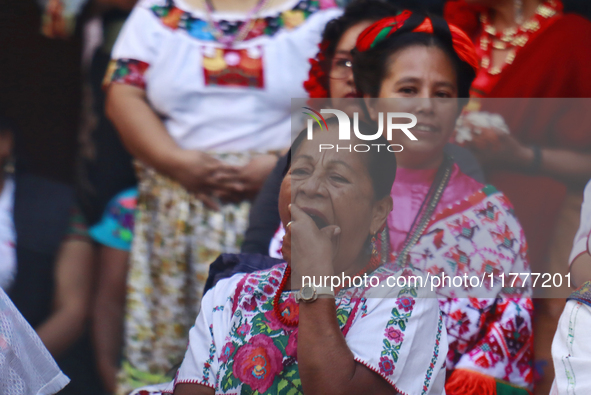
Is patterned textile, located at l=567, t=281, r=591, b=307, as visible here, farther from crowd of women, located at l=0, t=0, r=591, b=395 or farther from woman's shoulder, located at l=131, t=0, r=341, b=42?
woman's shoulder, located at l=131, t=0, r=341, b=42

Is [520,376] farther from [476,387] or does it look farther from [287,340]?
[287,340]

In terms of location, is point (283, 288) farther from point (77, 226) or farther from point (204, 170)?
point (77, 226)

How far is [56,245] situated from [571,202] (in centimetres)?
178

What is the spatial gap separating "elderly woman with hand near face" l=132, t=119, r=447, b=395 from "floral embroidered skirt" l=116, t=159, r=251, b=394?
0.59 metres

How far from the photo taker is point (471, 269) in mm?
1582

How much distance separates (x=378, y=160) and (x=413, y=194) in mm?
174

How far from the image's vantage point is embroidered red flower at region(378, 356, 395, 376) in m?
1.33

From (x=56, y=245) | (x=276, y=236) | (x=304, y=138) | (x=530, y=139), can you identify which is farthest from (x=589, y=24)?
(x=56, y=245)

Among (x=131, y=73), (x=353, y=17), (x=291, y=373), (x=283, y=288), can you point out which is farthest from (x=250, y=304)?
(x=131, y=73)

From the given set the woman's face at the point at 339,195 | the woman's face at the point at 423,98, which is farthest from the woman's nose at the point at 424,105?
the woman's face at the point at 339,195

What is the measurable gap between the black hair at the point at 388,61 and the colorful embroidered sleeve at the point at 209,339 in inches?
24.9

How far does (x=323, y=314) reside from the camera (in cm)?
134

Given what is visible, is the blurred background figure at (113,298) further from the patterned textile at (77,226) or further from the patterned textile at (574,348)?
the patterned textile at (574,348)

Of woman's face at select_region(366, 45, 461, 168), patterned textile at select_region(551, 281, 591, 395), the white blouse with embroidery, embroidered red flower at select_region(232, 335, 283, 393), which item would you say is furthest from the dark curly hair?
patterned textile at select_region(551, 281, 591, 395)
